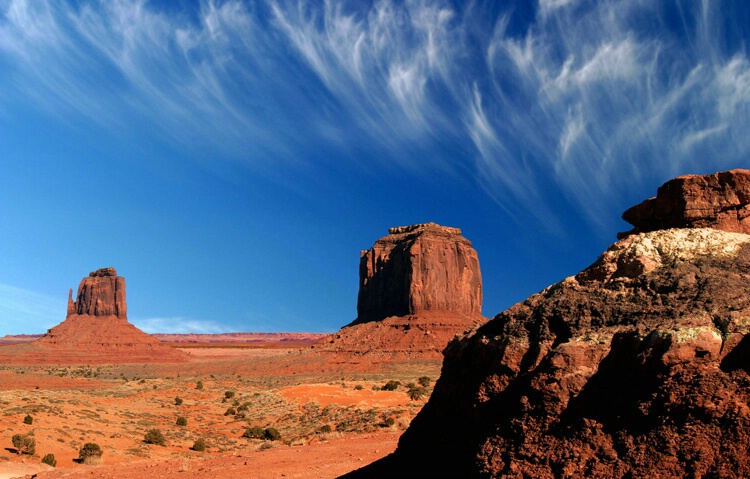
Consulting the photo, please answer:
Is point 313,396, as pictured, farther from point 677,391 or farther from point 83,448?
point 677,391

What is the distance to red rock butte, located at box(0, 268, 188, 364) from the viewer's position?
102062 millimetres

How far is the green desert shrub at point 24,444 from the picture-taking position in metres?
22.2

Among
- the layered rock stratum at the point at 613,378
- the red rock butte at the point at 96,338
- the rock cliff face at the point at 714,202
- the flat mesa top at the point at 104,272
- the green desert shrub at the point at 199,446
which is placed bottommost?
the green desert shrub at the point at 199,446

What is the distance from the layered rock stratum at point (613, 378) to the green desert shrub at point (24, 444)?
61.8ft

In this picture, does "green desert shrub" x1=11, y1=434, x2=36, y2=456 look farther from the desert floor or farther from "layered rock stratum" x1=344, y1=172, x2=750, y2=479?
"layered rock stratum" x1=344, y1=172, x2=750, y2=479

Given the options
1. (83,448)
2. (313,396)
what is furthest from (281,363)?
(83,448)

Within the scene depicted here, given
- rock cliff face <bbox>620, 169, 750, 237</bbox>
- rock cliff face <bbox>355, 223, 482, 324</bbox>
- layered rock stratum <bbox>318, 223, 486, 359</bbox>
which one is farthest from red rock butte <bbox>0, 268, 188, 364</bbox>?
rock cliff face <bbox>620, 169, 750, 237</bbox>

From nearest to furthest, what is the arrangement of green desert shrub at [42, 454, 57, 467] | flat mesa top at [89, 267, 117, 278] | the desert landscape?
the desert landscape, green desert shrub at [42, 454, 57, 467], flat mesa top at [89, 267, 117, 278]

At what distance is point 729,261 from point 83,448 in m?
23.4

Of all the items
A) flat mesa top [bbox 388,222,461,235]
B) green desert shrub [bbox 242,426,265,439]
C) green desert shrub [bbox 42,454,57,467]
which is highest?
flat mesa top [bbox 388,222,461,235]

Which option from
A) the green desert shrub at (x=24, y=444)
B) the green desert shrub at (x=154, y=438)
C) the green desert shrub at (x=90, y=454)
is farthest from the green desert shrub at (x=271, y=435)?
the green desert shrub at (x=24, y=444)

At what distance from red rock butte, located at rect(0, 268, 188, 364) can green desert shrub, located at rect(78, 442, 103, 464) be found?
281 feet

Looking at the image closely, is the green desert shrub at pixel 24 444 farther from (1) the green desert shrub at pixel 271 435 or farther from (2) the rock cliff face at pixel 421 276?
(2) the rock cliff face at pixel 421 276

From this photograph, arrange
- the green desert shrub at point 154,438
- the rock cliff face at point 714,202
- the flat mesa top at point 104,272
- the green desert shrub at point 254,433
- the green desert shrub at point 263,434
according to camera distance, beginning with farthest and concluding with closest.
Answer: the flat mesa top at point 104,272 < the green desert shrub at point 254,433 < the green desert shrub at point 263,434 < the green desert shrub at point 154,438 < the rock cliff face at point 714,202
